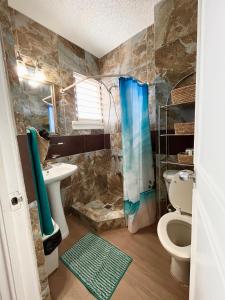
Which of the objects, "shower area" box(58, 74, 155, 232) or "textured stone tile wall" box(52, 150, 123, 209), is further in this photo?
"textured stone tile wall" box(52, 150, 123, 209)

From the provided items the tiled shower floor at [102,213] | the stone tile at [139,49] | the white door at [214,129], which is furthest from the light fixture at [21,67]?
the tiled shower floor at [102,213]

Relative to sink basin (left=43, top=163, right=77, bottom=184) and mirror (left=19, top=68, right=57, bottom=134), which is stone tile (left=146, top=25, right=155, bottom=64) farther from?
sink basin (left=43, top=163, right=77, bottom=184)

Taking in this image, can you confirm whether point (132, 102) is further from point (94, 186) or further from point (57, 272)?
point (57, 272)

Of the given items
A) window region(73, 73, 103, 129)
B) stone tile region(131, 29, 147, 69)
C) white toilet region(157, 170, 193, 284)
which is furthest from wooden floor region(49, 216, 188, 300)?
stone tile region(131, 29, 147, 69)

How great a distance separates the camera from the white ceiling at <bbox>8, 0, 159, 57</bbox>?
4.83 feet

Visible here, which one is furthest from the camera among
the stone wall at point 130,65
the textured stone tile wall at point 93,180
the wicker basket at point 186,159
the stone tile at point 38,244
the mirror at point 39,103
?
the textured stone tile wall at point 93,180

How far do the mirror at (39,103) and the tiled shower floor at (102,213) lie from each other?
1.21 m

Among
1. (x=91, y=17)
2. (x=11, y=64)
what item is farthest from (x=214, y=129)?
(x=91, y=17)

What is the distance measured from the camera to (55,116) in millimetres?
1893

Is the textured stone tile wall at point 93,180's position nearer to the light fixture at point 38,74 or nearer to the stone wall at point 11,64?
the light fixture at point 38,74

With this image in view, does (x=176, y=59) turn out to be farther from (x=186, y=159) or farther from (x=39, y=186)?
(x=39, y=186)

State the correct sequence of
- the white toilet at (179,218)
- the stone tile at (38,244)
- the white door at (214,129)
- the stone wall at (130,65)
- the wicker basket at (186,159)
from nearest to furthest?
the white door at (214,129) < the stone tile at (38,244) < the white toilet at (179,218) < the wicker basket at (186,159) < the stone wall at (130,65)

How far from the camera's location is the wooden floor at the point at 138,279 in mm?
1089

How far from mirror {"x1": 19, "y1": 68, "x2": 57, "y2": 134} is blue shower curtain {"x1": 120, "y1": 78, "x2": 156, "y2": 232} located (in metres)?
0.97
